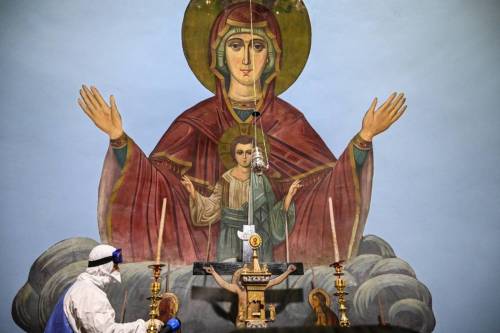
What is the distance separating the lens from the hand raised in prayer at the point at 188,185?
4.96m

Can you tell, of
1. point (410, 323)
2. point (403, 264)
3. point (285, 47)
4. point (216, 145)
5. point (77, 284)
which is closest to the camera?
point (77, 284)

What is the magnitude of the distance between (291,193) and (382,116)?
5.24 feet

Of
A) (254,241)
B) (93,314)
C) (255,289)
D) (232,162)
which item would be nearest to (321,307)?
(255,289)

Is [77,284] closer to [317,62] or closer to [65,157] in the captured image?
[65,157]

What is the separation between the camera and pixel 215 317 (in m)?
4.31

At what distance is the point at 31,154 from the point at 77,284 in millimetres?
2523

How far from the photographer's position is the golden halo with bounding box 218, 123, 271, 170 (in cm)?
512

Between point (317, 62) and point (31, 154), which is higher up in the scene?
point (317, 62)

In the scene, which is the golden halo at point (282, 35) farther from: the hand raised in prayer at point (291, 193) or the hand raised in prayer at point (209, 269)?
the hand raised in prayer at point (209, 269)

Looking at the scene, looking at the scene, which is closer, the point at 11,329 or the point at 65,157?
the point at 11,329

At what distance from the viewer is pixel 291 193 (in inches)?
199

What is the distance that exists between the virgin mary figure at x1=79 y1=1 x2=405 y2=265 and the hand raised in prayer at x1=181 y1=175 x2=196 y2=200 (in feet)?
0.16

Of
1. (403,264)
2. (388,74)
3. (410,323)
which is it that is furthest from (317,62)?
(410,323)

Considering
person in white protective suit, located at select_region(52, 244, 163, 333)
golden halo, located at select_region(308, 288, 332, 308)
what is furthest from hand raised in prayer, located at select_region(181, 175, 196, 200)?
person in white protective suit, located at select_region(52, 244, 163, 333)
